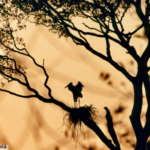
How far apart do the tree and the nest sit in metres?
0.01

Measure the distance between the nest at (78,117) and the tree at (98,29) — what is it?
0.01 metres

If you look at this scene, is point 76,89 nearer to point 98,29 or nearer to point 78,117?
point 78,117

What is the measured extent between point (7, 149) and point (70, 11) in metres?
1.81

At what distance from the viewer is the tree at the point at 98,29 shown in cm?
200

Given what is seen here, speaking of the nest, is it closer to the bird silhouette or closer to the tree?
the tree

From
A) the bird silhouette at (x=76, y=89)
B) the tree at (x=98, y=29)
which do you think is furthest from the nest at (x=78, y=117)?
the bird silhouette at (x=76, y=89)

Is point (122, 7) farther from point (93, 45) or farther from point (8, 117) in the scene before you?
point (8, 117)

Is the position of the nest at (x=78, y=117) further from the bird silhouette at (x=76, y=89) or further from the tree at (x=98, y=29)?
the bird silhouette at (x=76, y=89)

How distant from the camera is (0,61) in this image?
2.17 m

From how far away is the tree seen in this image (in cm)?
200

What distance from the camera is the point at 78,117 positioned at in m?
1.90

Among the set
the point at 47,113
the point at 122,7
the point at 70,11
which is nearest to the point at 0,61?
the point at 47,113

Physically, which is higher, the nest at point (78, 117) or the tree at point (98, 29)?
the tree at point (98, 29)

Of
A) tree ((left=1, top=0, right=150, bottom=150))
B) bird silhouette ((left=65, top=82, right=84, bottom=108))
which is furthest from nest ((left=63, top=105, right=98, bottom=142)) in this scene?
bird silhouette ((left=65, top=82, right=84, bottom=108))
